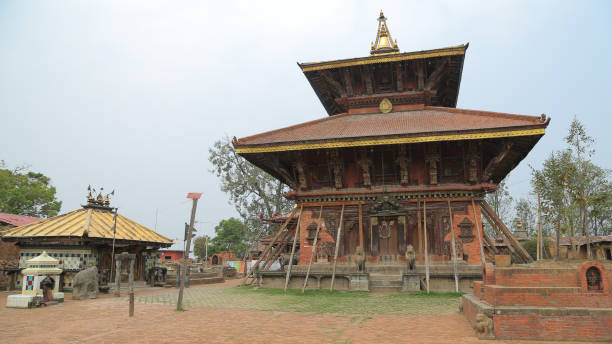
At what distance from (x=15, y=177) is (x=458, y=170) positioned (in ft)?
162

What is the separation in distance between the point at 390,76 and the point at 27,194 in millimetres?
44747

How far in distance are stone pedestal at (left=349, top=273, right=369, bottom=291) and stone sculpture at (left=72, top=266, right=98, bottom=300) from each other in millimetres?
10190

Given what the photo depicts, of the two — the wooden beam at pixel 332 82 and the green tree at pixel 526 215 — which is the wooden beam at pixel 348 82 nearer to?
the wooden beam at pixel 332 82

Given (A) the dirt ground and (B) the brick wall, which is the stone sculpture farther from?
(B) the brick wall

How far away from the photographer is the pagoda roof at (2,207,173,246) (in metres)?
17.8

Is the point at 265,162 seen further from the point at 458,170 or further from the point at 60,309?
the point at 60,309

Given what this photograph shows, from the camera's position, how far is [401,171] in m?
17.2

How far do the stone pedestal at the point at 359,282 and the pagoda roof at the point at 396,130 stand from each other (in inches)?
208

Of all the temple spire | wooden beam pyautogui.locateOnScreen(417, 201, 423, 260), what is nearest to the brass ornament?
the temple spire

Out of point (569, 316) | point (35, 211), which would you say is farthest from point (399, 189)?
point (35, 211)

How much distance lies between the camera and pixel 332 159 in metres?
17.9

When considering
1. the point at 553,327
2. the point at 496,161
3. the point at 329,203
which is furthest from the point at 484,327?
the point at 329,203

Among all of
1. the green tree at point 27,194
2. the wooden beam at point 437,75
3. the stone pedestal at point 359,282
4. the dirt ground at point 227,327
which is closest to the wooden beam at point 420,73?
the wooden beam at point 437,75

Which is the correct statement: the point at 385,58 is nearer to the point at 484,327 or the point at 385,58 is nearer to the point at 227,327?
the point at 484,327
